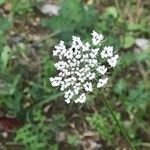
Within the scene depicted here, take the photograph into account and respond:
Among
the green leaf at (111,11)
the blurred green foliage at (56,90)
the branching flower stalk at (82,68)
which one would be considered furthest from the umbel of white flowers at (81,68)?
the green leaf at (111,11)

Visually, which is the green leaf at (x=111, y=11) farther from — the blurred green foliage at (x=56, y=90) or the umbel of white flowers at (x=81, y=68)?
the umbel of white flowers at (x=81, y=68)

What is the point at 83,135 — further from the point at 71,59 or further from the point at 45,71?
the point at 71,59

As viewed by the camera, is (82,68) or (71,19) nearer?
(82,68)

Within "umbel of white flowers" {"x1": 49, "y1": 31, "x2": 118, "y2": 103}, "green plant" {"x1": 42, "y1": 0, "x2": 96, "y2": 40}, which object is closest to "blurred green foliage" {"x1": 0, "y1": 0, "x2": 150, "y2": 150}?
"green plant" {"x1": 42, "y1": 0, "x2": 96, "y2": 40}

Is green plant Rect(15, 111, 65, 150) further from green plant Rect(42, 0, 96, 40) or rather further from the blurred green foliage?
green plant Rect(42, 0, 96, 40)

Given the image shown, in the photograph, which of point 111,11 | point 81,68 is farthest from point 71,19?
point 81,68

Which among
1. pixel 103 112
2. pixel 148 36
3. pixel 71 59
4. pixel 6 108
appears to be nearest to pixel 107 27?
pixel 148 36

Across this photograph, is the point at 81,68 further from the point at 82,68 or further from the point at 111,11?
the point at 111,11

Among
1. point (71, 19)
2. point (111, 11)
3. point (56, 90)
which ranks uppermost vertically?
point (111, 11)
